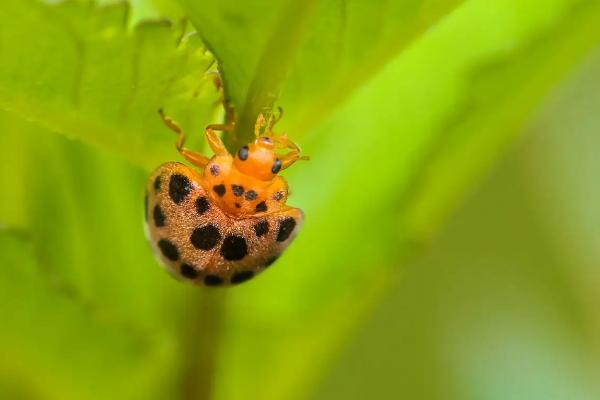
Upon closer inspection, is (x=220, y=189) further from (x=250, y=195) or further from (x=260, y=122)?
(x=260, y=122)

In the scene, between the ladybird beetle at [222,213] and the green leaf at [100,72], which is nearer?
the green leaf at [100,72]

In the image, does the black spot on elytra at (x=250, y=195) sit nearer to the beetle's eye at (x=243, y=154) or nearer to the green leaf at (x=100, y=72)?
the beetle's eye at (x=243, y=154)

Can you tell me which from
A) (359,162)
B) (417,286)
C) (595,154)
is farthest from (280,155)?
(595,154)

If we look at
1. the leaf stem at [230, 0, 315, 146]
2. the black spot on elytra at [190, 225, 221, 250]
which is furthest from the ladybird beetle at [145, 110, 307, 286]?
the leaf stem at [230, 0, 315, 146]

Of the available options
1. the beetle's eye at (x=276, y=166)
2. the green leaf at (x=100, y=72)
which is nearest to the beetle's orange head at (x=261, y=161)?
the beetle's eye at (x=276, y=166)

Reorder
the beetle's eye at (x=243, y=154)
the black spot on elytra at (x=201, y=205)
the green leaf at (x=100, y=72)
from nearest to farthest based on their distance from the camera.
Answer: the green leaf at (x=100, y=72) → the beetle's eye at (x=243, y=154) → the black spot on elytra at (x=201, y=205)

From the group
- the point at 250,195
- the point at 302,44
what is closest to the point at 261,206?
the point at 250,195
